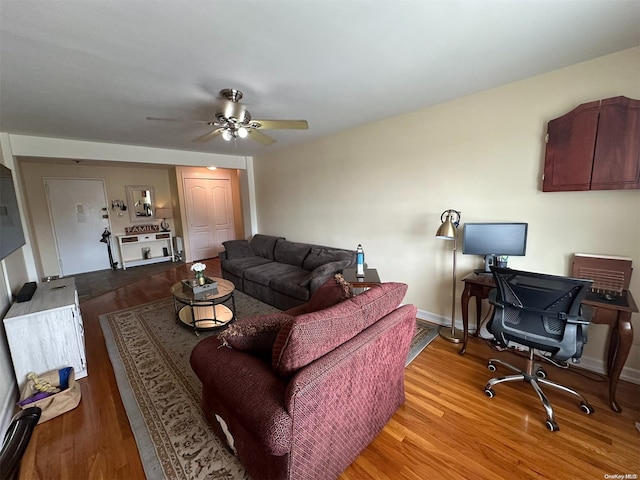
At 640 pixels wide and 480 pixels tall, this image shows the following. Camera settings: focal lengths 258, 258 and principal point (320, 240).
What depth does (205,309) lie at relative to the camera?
3.29 m

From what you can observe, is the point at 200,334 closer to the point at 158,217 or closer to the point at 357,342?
the point at 357,342

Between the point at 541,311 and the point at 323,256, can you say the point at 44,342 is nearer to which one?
the point at 323,256

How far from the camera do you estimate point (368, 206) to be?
349 cm

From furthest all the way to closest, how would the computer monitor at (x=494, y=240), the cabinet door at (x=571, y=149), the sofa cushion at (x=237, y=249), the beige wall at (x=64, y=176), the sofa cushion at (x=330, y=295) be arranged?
the beige wall at (x=64, y=176)
the sofa cushion at (x=237, y=249)
the computer monitor at (x=494, y=240)
the cabinet door at (x=571, y=149)
the sofa cushion at (x=330, y=295)

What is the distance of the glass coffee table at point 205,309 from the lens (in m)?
2.82

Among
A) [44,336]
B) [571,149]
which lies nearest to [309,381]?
[44,336]

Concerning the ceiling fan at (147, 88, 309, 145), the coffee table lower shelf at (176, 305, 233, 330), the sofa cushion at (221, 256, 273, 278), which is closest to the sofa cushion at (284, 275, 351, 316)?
the ceiling fan at (147, 88, 309, 145)

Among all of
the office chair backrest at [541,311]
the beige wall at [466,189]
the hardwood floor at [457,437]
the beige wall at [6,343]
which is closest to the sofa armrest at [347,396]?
the hardwood floor at [457,437]

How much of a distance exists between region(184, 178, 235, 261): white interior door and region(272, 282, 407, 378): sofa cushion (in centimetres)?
605

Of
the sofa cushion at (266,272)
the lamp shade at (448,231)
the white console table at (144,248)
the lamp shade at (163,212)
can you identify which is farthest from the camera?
the lamp shade at (163,212)

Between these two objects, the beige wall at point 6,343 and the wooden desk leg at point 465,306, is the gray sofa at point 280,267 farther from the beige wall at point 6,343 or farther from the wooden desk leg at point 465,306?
the beige wall at point 6,343

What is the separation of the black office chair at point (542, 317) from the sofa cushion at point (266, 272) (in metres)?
2.63

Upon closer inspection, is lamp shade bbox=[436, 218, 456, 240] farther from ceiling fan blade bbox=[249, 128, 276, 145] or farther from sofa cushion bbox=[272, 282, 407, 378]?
ceiling fan blade bbox=[249, 128, 276, 145]

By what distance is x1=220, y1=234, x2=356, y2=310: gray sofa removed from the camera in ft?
10.6
